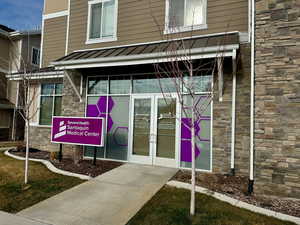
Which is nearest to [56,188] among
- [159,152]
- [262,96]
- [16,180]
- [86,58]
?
[16,180]

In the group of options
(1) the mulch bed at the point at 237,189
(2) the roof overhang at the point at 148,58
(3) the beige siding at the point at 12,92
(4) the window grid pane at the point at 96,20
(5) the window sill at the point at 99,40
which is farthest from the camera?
(3) the beige siding at the point at 12,92

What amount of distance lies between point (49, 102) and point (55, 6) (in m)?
5.66

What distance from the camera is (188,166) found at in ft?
24.9

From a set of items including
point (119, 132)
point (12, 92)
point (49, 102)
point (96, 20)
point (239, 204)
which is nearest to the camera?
point (239, 204)

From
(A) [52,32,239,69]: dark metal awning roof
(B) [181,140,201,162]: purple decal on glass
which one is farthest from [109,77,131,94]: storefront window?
(B) [181,140,201,162]: purple decal on glass

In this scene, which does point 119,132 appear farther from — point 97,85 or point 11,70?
point 11,70

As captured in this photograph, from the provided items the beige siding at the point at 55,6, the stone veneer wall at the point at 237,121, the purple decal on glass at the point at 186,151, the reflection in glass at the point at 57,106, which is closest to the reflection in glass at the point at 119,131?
the purple decal on glass at the point at 186,151

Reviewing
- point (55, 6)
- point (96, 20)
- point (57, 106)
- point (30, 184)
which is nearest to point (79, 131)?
point (30, 184)

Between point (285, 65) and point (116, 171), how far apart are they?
5.75 metres

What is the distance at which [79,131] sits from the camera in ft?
25.7

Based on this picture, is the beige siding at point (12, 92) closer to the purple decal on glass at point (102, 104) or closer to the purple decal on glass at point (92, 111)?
the purple decal on glass at point (92, 111)

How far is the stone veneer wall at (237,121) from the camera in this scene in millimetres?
6812

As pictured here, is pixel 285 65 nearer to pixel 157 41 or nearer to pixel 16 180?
pixel 157 41

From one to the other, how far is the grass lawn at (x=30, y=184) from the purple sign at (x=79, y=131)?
127cm
